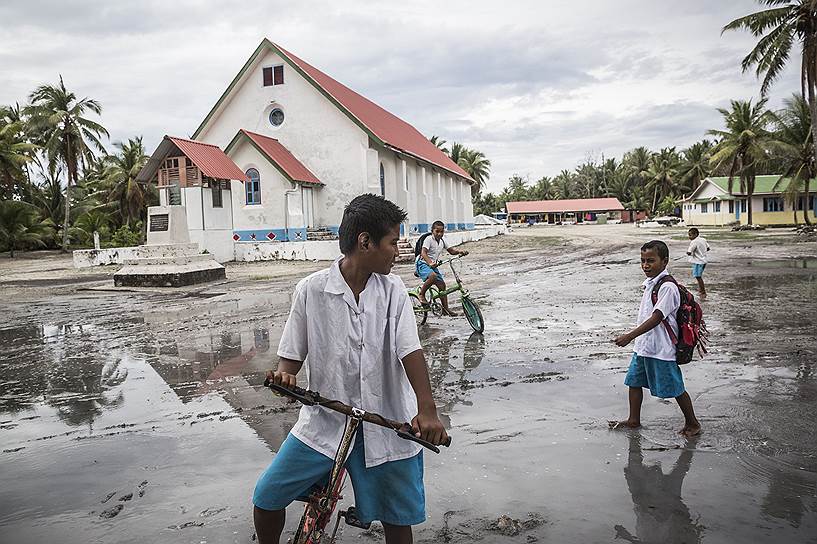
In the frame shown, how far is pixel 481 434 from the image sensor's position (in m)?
5.13

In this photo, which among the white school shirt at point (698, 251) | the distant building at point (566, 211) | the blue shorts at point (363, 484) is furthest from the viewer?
the distant building at point (566, 211)

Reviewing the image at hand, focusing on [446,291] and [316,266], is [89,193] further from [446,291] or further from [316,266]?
[446,291]

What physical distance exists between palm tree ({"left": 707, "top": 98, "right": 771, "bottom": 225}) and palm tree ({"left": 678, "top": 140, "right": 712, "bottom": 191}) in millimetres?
24007

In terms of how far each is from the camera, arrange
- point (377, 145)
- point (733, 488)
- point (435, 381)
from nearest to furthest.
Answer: point (733, 488) → point (435, 381) → point (377, 145)

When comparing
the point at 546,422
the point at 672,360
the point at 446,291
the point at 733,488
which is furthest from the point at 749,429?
the point at 446,291

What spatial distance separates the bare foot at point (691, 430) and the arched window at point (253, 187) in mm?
27053

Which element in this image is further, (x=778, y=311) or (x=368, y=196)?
(x=778, y=311)

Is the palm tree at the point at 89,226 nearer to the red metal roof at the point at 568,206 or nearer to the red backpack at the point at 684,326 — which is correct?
the red backpack at the point at 684,326

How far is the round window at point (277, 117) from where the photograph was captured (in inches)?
1294

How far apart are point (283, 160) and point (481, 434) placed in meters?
26.7

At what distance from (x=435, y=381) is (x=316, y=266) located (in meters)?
17.2

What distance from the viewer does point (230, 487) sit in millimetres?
4238

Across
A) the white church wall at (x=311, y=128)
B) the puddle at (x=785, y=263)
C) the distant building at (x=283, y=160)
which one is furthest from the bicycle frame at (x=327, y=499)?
the white church wall at (x=311, y=128)

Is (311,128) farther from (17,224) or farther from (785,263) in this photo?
(785,263)
